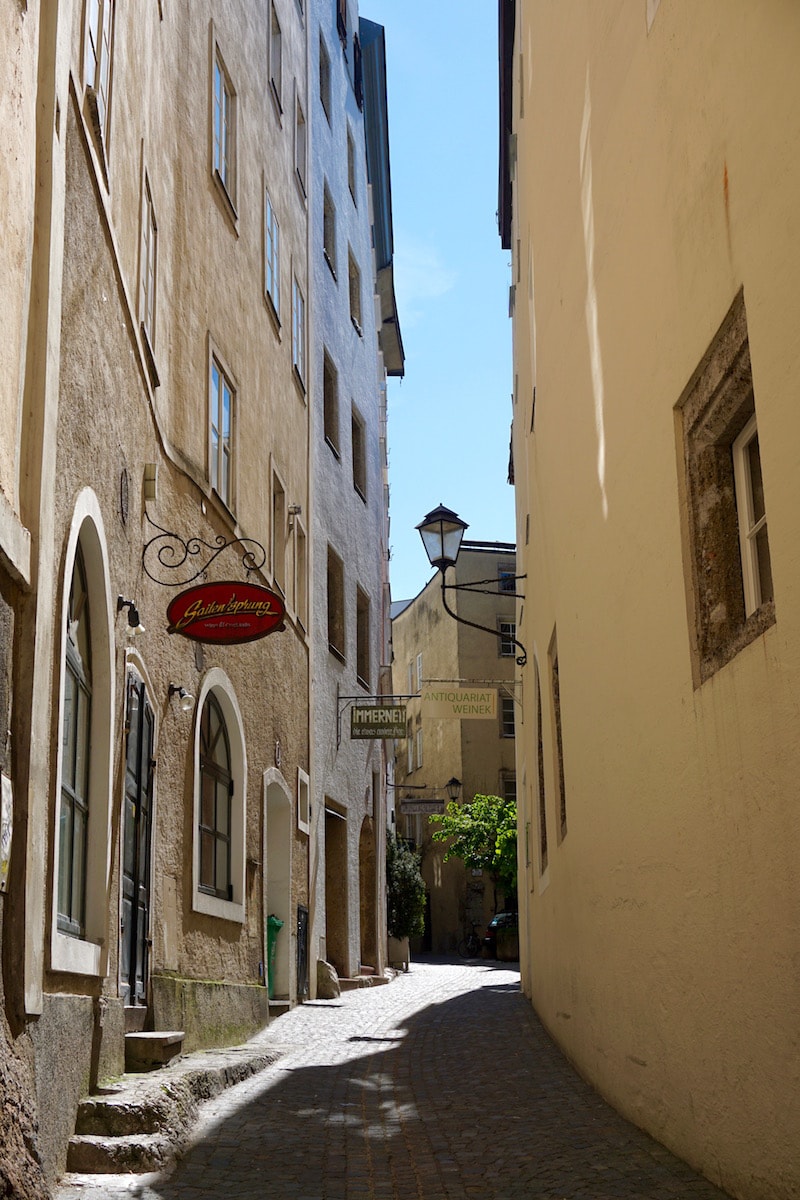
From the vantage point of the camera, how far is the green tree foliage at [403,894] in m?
26.9

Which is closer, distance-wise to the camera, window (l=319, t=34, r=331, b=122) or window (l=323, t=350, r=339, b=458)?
window (l=323, t=350, r=339, b=458)

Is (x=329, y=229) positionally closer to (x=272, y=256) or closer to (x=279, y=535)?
A: (x=272, y=256)

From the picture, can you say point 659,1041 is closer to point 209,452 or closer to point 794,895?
point 794,895

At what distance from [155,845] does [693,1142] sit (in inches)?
185

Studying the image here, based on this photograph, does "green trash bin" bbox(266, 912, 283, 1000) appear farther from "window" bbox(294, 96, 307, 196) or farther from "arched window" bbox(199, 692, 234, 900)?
"window" bbox(294, 96, 307, 196)

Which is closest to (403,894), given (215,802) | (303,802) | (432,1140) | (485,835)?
(485,835)

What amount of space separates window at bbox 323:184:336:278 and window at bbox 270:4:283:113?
3.73m

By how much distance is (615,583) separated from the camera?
7.00 meters

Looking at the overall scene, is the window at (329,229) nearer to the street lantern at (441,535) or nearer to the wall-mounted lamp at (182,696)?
the street lantern at (441,535)

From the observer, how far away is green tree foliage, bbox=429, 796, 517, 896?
1348 inches

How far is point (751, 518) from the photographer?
498cm

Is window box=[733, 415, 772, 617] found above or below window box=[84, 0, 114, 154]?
Answer: below

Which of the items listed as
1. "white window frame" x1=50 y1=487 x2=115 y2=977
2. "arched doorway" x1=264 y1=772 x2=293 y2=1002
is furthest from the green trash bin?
"white window frame" x1=50 y1=487 x2=115 y2=977

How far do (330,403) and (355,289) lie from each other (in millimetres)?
4399
